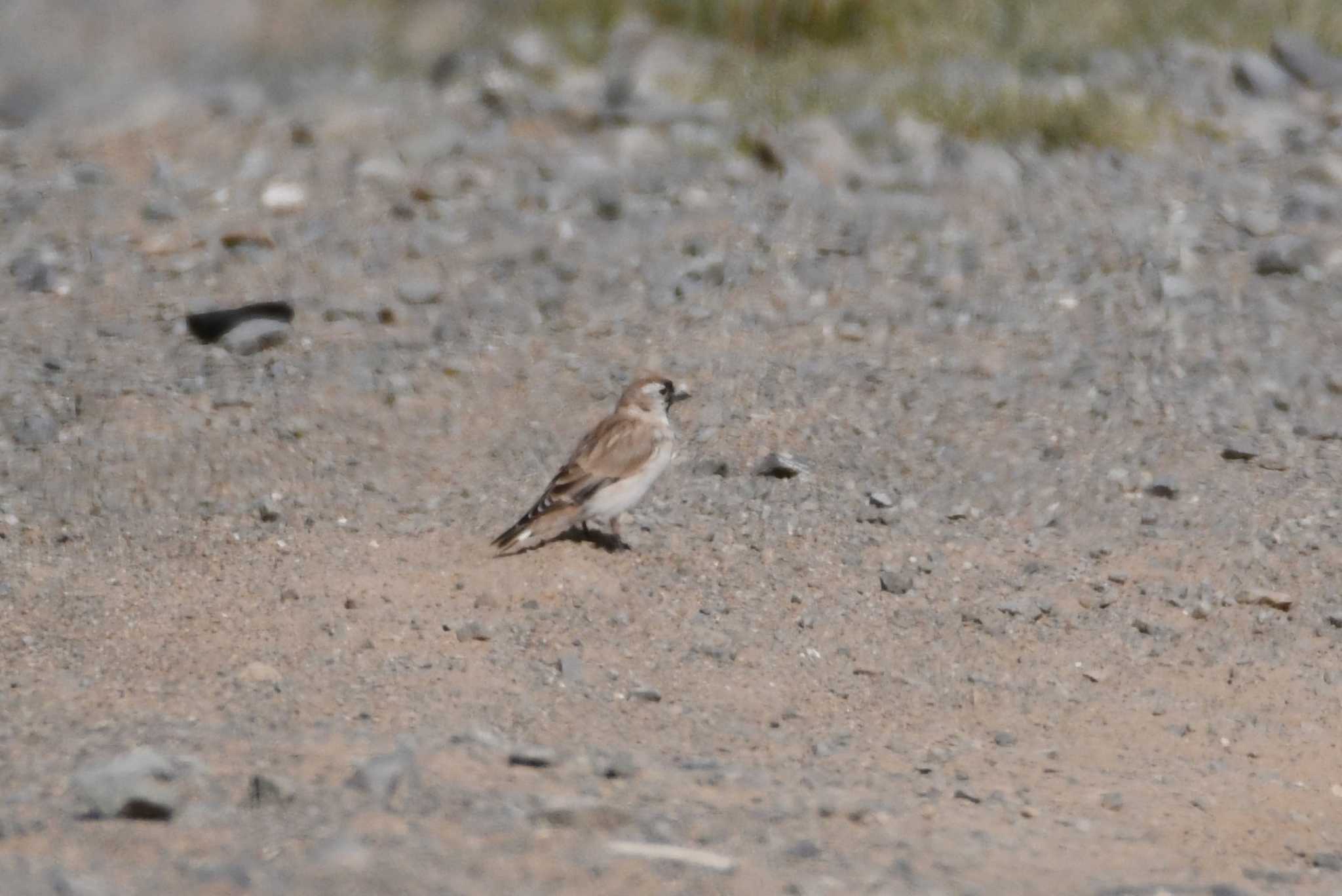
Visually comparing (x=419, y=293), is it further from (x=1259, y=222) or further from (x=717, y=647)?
(x=1259, y=222)

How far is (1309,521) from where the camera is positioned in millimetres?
8219

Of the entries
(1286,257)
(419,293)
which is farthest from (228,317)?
(1286,257)

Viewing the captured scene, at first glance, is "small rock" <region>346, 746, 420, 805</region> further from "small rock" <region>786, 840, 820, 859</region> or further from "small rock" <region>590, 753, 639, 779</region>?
"small rock" <region>786, 840, 820, 859</region>

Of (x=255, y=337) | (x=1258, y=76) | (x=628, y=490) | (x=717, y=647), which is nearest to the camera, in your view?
(x=717, y=647)

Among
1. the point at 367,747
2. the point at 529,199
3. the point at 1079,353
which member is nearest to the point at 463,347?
→ the point at 529,199

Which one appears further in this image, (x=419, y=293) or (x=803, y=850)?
(x=419, y=293)

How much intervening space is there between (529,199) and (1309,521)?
16.8ft

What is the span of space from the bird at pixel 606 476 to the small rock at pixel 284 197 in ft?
12.4

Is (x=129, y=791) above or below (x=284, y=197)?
above

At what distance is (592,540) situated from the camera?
7.84 metres

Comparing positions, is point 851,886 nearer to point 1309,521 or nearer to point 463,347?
point 1309,521

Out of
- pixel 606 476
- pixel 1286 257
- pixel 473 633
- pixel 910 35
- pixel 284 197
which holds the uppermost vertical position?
pixel 910 35

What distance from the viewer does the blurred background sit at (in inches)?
490

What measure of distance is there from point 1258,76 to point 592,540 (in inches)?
285
